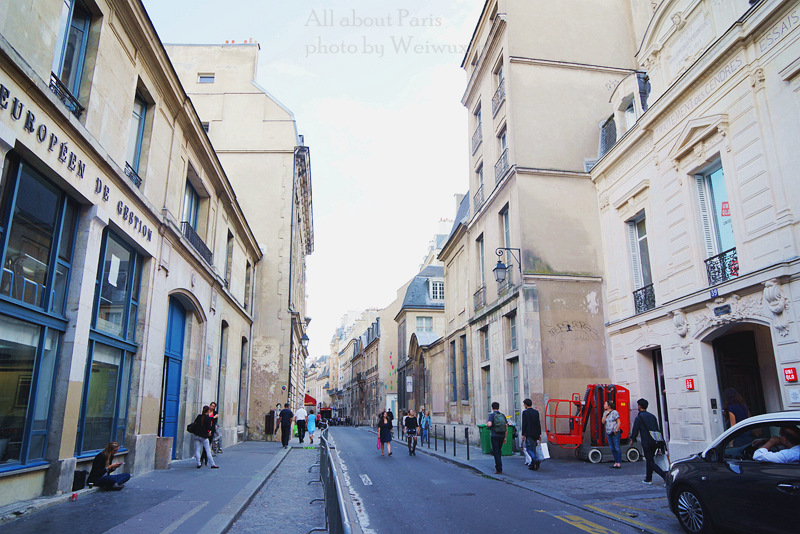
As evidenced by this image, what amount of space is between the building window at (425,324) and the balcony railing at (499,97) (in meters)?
24.8

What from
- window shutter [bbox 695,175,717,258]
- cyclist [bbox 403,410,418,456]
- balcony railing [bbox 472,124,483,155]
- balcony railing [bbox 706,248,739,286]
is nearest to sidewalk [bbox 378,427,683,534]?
cyclist [bbox 403,410,418,456]

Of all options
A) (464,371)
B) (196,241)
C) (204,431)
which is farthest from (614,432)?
(196,241)

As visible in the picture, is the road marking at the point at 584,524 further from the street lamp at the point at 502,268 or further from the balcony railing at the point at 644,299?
the street lamp at the point at 502,268

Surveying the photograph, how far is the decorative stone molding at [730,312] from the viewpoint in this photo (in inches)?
407

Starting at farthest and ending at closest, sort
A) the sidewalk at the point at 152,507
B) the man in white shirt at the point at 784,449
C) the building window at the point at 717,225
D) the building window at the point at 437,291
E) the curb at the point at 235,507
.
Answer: the building window at the point at 437,291, the building window at the point at 717,225, the curb at the point at 235,507, the sidewalk at the point at 152,507, the man in white shirt at the point at 784,449

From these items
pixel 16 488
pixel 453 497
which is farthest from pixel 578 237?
pixel 16 488

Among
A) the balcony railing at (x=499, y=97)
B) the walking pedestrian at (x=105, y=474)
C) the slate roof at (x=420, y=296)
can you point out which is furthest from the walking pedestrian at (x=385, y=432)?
the slate roof at (x=420, y=296)

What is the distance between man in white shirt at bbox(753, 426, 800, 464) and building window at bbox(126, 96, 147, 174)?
1141 cm

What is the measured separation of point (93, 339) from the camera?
9.20 m

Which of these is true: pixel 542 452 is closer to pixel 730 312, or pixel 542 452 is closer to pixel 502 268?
pixel 730 312

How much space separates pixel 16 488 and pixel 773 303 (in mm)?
12229

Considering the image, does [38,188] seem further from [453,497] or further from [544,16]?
[544,16]

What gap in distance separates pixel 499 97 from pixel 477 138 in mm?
3371

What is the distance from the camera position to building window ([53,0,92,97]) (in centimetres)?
830
